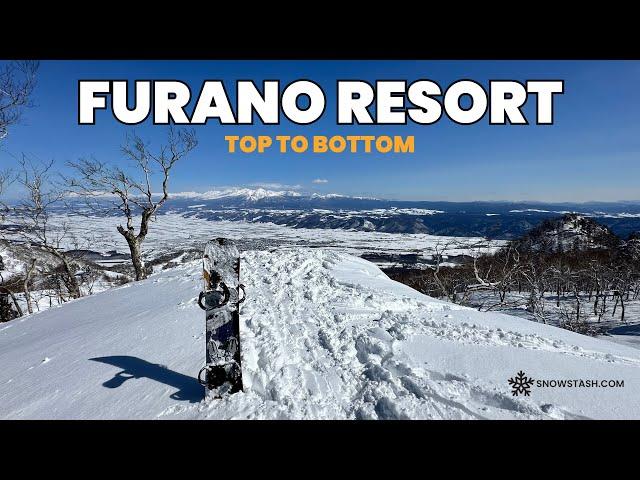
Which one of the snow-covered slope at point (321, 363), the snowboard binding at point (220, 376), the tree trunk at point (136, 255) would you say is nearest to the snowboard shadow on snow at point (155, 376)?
the snow-covered slope at point (321, 363)

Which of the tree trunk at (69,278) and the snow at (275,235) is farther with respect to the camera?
the snow at (275,235)

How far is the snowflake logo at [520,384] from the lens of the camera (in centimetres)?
345

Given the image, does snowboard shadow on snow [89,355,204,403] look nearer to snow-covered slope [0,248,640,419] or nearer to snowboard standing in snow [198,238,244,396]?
snow-covered slope [0,248,640,419]

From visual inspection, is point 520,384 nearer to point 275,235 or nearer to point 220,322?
point 220,322

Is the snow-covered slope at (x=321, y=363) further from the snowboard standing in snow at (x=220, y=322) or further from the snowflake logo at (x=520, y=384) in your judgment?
the snowboard standing in snow at (x=220, y=322)

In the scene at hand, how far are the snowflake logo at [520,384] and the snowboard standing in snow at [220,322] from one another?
3205 mm

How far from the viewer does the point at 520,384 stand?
11.8ft

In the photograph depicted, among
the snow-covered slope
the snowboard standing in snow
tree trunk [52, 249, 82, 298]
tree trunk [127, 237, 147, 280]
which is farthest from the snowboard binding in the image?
tree trunk [52, 249, 82, 298]

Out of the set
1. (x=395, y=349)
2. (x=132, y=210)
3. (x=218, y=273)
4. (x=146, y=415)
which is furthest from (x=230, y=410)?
(x=132, y=210)

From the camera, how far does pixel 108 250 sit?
9512 cm
